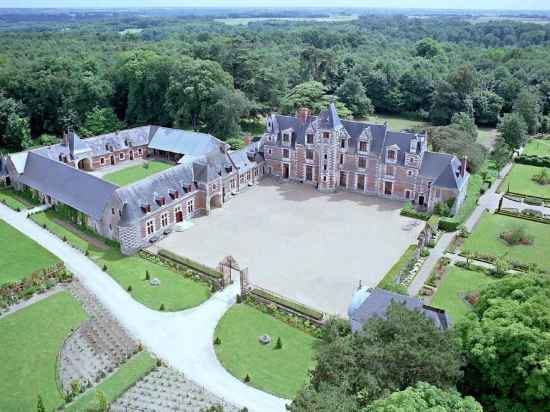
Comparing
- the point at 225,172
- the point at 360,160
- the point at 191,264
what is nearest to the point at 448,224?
the point at 360,160

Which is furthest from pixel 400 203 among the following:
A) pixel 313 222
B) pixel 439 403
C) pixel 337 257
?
pixel 439 403

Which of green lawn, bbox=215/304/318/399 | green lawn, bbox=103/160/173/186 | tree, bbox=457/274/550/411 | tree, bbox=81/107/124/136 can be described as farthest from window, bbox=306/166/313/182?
tree, bbox=457/274/550/411

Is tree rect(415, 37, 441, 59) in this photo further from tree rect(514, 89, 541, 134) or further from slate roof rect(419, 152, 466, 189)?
slate roof rect(419, 152, 466, 189)

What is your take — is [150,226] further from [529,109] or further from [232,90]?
[529,109]

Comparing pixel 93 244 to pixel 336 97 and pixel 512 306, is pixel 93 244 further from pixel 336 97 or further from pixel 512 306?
pixel 336 97

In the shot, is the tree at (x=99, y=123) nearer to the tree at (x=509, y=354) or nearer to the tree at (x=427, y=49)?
the tree at (x=509, y=354)

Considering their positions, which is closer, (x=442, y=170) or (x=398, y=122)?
(x=442, y=170)
